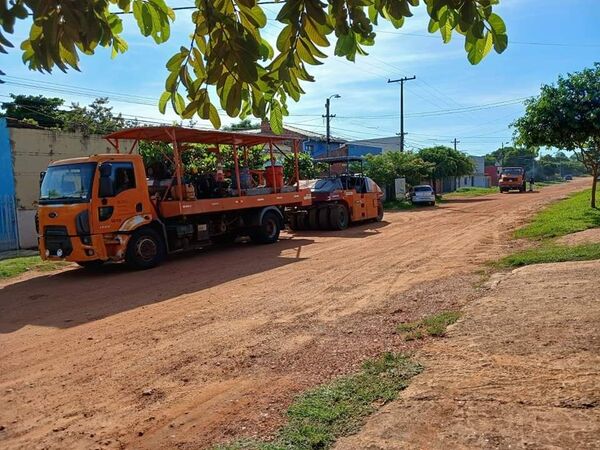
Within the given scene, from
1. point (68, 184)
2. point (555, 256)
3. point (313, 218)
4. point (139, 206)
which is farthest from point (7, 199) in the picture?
point (555, 256)

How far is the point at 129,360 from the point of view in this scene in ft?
18.6

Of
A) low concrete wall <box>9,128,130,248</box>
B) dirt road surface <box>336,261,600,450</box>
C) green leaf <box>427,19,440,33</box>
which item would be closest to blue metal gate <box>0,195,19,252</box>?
low concrete wall <box>9,128,130,248</box>

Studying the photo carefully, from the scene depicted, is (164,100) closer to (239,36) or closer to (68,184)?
(239,36)

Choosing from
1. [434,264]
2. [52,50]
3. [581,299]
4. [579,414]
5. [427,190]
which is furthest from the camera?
[427,190]

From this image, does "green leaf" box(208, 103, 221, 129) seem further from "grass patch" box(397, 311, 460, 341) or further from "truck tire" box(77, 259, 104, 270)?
"truck tire" box(77, 259, 104, 270)

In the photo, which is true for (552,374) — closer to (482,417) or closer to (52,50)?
(482,417)

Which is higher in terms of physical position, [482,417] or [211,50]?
[211,50]

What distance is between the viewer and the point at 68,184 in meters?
11.7

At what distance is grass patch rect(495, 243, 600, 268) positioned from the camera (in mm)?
9805

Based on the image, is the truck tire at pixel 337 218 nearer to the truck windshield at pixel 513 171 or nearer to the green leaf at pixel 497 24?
the green leaf at pixel 497 24

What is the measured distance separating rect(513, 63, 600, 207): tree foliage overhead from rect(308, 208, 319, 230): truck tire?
7.97 m

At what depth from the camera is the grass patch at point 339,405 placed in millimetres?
A: 3580

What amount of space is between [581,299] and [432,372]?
3020 mm

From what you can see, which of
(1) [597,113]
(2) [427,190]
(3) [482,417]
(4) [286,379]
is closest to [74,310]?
(4) [286,379]
